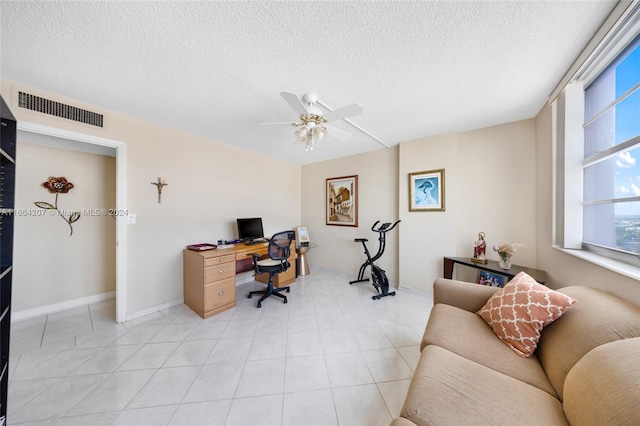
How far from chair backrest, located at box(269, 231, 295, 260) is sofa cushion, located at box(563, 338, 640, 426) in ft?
8.38

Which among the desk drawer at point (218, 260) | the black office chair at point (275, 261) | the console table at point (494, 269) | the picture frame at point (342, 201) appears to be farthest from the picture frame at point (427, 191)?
the desk drawer at point (218, 260)

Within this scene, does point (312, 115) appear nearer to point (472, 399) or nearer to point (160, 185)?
point (472, 399)

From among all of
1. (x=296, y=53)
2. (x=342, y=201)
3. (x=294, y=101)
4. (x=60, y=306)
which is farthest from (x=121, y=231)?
(x=342, y=201)

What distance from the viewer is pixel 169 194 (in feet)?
9.02

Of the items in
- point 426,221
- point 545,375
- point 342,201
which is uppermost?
point 342,201

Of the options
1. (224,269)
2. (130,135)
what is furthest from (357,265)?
(130,135)

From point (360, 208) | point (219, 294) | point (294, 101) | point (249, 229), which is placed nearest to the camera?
point (294, 101)

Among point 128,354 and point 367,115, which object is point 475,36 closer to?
point 367,115

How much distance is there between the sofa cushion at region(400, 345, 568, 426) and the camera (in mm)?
813

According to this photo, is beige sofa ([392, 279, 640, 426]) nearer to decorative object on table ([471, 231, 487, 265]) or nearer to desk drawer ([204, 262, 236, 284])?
decorative object on table ([471, 231, 487, 265])

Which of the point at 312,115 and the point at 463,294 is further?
the point at 312,115

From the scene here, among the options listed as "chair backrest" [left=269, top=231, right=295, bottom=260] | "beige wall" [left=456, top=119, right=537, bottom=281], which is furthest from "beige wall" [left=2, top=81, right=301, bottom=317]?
"beige wall" [left=456, top=119, right=537, bottom=281]

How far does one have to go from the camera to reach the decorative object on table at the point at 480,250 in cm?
260

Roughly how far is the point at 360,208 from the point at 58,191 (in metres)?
4.31
